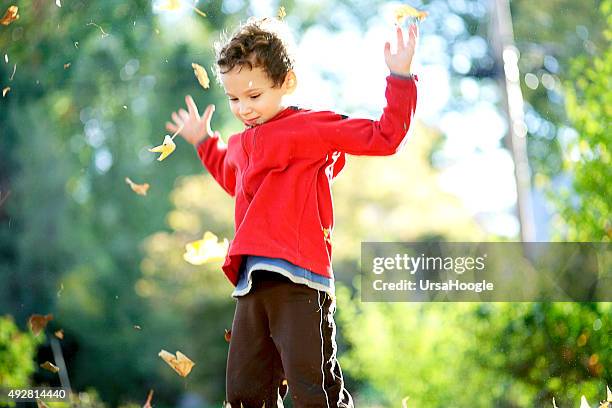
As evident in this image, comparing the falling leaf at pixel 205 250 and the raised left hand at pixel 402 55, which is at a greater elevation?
the raised left hand at pixel 402 55

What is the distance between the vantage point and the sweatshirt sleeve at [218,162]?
1905 mm

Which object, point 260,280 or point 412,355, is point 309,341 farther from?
point 412,355

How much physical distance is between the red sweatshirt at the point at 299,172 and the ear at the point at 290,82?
0.13ft

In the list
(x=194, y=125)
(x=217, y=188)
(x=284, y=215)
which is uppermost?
(x=217, y=188)

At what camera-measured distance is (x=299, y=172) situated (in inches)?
66.6

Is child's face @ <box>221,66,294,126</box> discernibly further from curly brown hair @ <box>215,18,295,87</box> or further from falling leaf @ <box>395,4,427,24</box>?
falling leaf @ <box>395,4,427,24</box>

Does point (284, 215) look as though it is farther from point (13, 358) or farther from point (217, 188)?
point (217, 188)

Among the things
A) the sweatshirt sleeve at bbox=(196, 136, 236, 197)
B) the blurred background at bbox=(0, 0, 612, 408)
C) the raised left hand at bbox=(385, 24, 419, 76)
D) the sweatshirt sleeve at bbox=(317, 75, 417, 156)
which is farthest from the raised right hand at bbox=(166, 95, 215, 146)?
the blurred background at bbox=(0, 0, 612, 408)

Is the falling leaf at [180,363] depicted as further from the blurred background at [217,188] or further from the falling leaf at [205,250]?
the blurred background at [217,188]

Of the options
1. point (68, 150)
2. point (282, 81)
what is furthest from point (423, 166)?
point (282, 81)

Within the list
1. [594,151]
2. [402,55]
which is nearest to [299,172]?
[402,55]

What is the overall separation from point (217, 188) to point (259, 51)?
4618mm

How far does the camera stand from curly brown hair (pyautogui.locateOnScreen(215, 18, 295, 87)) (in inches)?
66.6

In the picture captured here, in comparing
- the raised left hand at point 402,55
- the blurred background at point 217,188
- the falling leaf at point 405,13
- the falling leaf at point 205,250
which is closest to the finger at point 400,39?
the raised left hand at point 402,55
